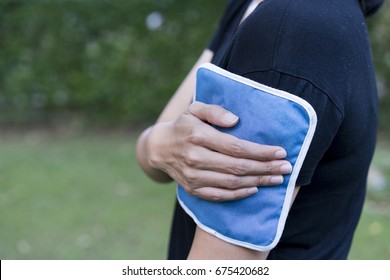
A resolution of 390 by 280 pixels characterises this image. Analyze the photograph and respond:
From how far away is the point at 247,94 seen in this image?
0.96 m

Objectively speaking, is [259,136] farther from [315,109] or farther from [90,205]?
[90,205]

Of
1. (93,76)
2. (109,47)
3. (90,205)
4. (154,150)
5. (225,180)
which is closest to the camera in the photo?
(225,180)

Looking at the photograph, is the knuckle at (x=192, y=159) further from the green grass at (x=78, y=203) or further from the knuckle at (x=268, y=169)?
the green grass at (x=78, y=203)

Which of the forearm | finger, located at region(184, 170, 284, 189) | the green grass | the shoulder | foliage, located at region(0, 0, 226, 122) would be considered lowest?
the green grass

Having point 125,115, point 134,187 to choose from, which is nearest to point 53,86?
point 125,115

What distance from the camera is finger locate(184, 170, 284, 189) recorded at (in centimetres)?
98

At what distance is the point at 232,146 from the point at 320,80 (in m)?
0.21

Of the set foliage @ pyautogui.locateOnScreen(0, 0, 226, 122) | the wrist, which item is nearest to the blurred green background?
foliage @ pyautogui.locateOnScreen(0, 0, 226, 122)

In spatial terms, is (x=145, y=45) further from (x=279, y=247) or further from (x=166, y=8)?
(x=279, y=247)

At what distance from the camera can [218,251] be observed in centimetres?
101

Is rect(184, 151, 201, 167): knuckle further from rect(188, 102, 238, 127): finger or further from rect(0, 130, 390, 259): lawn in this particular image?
rect(0, 130, 390, 259): lawn

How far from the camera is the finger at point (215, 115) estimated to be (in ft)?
3.22

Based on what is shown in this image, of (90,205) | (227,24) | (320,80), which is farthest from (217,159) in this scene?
(90,205)

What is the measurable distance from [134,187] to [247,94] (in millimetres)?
4757
